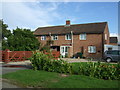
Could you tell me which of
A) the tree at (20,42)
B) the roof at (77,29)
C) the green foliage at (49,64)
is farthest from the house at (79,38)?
the green foliage at (49,64)

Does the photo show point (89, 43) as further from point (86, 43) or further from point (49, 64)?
point (49, 64)

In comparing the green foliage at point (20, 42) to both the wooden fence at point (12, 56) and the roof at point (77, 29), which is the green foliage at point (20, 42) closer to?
the wooden fence at point (12, 56)

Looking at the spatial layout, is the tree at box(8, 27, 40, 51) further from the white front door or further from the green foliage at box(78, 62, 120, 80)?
the green foliage at box(78, 62, 120, 80)

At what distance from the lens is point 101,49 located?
87.4 ft

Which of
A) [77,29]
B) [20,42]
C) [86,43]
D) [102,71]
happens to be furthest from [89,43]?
[102,71]

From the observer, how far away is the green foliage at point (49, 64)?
10152 mm

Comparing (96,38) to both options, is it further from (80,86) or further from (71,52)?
(80,86)

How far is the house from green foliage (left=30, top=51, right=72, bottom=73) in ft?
57.3

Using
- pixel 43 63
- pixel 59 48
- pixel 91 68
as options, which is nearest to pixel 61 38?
pixel 59 48

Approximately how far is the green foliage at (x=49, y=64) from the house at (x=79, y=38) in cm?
1746

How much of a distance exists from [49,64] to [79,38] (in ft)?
63.3

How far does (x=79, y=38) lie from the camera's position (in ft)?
96.3

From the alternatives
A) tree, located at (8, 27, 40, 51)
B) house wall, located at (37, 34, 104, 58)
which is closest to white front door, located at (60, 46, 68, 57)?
house wall, located at (37, 34, 104, 58)

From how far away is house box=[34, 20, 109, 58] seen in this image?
2722 centimetres
